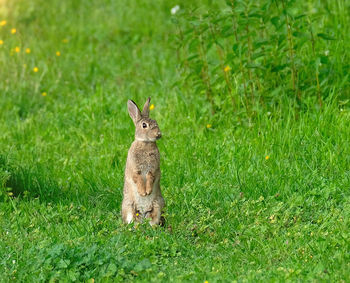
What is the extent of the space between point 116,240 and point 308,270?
1501 millimetres

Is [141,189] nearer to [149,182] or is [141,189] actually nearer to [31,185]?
[149,182]

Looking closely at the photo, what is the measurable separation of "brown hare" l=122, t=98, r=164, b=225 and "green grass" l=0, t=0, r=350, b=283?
0.16 metres

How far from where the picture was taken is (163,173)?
7414 mm

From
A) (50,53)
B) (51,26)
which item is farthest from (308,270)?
(51,26)

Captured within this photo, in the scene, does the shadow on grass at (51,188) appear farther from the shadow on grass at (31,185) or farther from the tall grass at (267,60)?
the tall grass at (267,60)

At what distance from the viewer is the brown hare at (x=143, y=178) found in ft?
19.7

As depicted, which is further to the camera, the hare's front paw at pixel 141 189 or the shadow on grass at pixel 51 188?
the shadow on grass at pixel 51 188

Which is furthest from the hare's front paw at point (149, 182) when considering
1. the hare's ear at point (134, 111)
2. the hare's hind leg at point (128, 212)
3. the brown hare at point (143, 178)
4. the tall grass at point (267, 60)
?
the tall grass at point (267, 60)

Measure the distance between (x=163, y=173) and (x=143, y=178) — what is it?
1.40 metres

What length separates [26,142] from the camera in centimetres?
889

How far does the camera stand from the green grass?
5344 mm

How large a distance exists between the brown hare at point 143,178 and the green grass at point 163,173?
160 millimetres

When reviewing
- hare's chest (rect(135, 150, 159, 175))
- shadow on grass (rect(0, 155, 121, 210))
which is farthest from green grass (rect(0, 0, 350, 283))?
hare's chest (rect(135, 150, 159, 175))

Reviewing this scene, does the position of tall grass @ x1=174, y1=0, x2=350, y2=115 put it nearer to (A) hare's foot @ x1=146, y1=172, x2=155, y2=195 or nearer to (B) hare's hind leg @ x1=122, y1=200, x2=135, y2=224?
(A) hare's foot @ x1=146, y1=172, x2=155, y2=195
